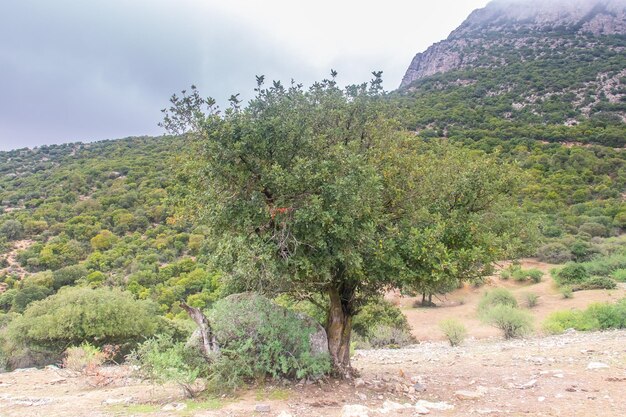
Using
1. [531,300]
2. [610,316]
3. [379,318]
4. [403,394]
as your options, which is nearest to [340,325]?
[403,394]

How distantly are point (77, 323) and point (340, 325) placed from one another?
632 inches

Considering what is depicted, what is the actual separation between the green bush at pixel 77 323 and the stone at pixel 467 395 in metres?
18.2

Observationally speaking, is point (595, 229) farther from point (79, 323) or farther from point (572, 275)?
point (79, 323)

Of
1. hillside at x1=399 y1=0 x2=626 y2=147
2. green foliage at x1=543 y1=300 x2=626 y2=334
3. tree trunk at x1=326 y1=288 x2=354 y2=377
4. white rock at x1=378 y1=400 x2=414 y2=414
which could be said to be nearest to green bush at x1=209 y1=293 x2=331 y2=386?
tree trunk at x1=326 y1=288 x2=354 y2=377

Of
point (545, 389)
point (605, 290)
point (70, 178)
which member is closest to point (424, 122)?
point (605, 290)

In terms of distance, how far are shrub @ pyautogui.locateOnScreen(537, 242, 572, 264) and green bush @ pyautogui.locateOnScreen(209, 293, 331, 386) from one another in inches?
1645

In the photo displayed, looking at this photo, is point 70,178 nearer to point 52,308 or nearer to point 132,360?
point 52,308

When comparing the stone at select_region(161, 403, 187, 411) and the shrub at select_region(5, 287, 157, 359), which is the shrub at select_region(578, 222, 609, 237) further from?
the stone at select_region(161, 403, 187, 411)

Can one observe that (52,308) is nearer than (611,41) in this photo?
Yes

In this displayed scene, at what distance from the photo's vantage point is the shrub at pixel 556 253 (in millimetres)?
44125

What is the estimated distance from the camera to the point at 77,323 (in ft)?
69.3

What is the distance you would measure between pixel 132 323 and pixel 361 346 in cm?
1278

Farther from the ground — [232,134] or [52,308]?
[232,134]

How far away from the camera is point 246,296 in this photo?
1063 cm
